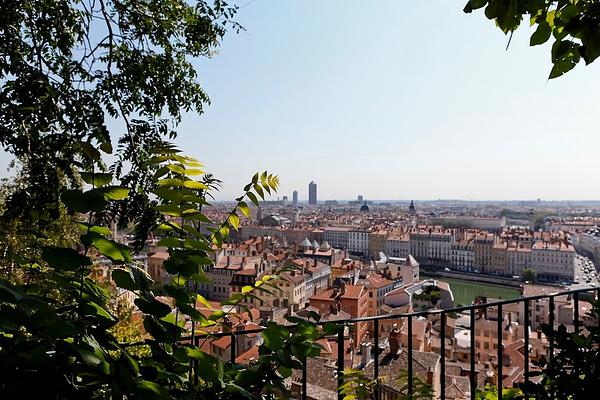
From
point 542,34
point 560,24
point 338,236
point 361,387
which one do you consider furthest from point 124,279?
point 338,236

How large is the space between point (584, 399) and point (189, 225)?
127cm

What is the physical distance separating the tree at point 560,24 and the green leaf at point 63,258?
41.5 inches

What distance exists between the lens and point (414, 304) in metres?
36.7

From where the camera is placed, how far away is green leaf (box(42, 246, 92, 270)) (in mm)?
772

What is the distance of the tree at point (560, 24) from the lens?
1.06m

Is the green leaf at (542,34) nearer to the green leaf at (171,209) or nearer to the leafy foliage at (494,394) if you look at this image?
the green leaf at (171,209)

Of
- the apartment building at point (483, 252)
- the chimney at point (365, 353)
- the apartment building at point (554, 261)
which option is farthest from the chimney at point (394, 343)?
the apartment building at point (483, 252)

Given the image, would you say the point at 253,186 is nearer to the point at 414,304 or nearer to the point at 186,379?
the point at 186,379

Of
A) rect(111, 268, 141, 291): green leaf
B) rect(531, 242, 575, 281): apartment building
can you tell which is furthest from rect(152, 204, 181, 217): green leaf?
rect(531, 242, 575, 281): apartment building

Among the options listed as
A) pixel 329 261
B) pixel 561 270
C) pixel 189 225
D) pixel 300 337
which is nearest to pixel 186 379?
pixel 300 337

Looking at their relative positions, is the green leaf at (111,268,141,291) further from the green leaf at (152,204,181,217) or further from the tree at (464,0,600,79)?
the tree at (464,0,600,79)

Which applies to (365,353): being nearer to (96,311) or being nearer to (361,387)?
(361,387)

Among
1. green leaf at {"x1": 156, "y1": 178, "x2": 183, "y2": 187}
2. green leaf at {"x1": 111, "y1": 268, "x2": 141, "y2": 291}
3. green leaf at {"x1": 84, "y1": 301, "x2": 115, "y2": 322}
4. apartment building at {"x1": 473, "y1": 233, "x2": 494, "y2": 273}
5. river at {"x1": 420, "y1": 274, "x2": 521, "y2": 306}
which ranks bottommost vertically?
river at {"x1": 420, "y1": 274, "x2": 521, "y2": 306}

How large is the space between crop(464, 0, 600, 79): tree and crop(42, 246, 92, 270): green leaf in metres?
1.05
